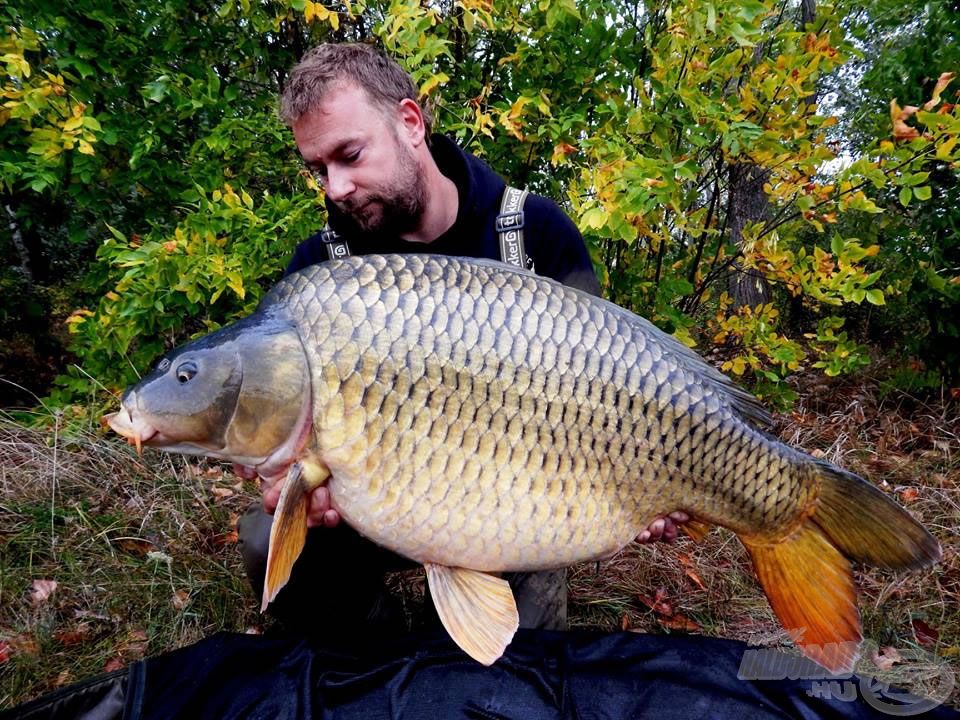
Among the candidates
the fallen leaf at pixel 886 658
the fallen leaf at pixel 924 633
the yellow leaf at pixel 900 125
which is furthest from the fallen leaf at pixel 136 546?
the yellow leaf at pixel 900 125

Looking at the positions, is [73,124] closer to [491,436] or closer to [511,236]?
[511,236]

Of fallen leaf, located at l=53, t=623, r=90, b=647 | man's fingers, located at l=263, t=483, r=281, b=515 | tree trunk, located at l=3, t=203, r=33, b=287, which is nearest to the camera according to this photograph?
man's fingers, located at l=263, t=483, r=281, b=515

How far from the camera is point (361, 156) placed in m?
1.32

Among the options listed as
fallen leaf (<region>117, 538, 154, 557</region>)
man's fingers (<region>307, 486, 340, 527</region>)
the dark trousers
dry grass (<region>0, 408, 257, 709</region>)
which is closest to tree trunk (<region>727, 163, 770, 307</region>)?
the dark trousers

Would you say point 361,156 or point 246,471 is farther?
point 361,156

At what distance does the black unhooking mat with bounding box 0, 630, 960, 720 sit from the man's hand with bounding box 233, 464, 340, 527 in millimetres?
307

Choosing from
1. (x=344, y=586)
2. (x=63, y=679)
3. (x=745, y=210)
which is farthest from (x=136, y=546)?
(x=745, y=210)

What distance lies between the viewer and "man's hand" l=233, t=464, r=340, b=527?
0.97 meters

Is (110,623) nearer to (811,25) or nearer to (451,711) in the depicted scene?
(451,711)

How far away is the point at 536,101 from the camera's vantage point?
171 cm

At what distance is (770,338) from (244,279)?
5.48 feet

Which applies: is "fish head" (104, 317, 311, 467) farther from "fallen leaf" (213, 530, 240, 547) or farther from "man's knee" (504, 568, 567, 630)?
"fallen leaf" (213, 530, 240, 547)

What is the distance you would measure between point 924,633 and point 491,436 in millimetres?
1323

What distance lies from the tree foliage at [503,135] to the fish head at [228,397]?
0.78m
